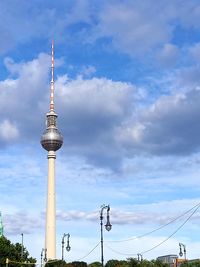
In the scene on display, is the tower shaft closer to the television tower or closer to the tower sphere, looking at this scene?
the television tower

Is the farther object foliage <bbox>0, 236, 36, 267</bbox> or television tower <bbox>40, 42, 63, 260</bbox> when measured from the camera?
television tower <bbox>40, 42, 63, 260</bbox>

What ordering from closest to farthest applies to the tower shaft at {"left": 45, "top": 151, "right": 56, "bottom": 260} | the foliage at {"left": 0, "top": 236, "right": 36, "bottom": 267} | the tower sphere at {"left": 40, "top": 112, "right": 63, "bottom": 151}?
the foliage at {"left": 0, "top": 236, "right": 36, "bottom": 267} → the tower shaft at {"left": 45, "top": 151, "right": 56, "bottom": 260} → the tower sphere at {"left": 40, "top": 112, "right": 63, "bottom": 151}

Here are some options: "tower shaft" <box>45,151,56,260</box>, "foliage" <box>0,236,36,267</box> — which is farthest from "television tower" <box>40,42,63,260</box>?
"foliage" <box>0,236,36,267</box>

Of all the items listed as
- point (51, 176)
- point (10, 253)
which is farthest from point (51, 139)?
point (10, 253)

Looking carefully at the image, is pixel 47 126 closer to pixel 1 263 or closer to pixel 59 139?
pixel 59 139

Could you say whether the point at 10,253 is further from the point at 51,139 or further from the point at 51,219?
the point at 51,139

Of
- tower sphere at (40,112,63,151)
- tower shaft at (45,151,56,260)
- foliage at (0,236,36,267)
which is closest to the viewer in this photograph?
foliage at (0,236,36,267)

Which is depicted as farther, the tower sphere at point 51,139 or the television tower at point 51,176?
the tower sphere at point 51,139

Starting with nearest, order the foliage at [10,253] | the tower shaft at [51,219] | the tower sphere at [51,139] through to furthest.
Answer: the foliage at [10,253], the tower shaft at [51,219], the tower sphere at [51,139]

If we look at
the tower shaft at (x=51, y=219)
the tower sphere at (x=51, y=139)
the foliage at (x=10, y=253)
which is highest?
the tower sphere at (x=51, y=139)

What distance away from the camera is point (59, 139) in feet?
595

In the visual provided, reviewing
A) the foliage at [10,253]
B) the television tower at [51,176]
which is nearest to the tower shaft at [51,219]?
Answer: the television tower at [51,176]

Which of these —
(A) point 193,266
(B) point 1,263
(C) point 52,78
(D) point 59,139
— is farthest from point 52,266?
(C) point 52,78

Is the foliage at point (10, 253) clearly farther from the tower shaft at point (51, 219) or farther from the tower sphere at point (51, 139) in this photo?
the tower sphere at point (51, 139)
